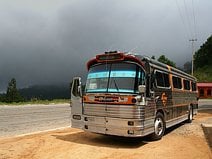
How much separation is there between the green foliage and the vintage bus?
11172cm

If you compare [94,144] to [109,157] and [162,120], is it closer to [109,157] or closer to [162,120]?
[109,157]

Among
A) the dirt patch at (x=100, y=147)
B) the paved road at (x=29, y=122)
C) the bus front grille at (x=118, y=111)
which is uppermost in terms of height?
the bus front grille at (x=118, y=111)

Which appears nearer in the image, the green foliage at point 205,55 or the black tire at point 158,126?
the black tire at point 158,126

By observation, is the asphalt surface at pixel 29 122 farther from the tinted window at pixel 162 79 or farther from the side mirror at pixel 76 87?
the tinted window at pixel 162 79

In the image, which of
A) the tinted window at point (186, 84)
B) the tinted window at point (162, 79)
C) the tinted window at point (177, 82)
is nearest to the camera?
the tinted window at point (162, 79)

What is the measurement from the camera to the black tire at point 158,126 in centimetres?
1195

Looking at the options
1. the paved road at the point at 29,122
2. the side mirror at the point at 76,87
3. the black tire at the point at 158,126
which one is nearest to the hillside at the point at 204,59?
the paved road at the point at 29,122

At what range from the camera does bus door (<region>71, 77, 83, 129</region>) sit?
11.7 m

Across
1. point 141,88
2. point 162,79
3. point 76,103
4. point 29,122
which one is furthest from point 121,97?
point 29,122

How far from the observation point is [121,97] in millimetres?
10430

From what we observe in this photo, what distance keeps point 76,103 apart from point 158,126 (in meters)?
3.12

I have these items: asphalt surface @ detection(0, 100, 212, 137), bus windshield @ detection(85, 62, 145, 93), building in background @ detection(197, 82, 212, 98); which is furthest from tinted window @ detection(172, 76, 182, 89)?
building in background @ detection(197, 82, 212, 98)

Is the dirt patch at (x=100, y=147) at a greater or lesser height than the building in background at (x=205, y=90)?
lesser

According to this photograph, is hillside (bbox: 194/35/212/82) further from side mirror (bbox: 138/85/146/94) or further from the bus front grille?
side mirror (bbox: 138/85/146/94)
